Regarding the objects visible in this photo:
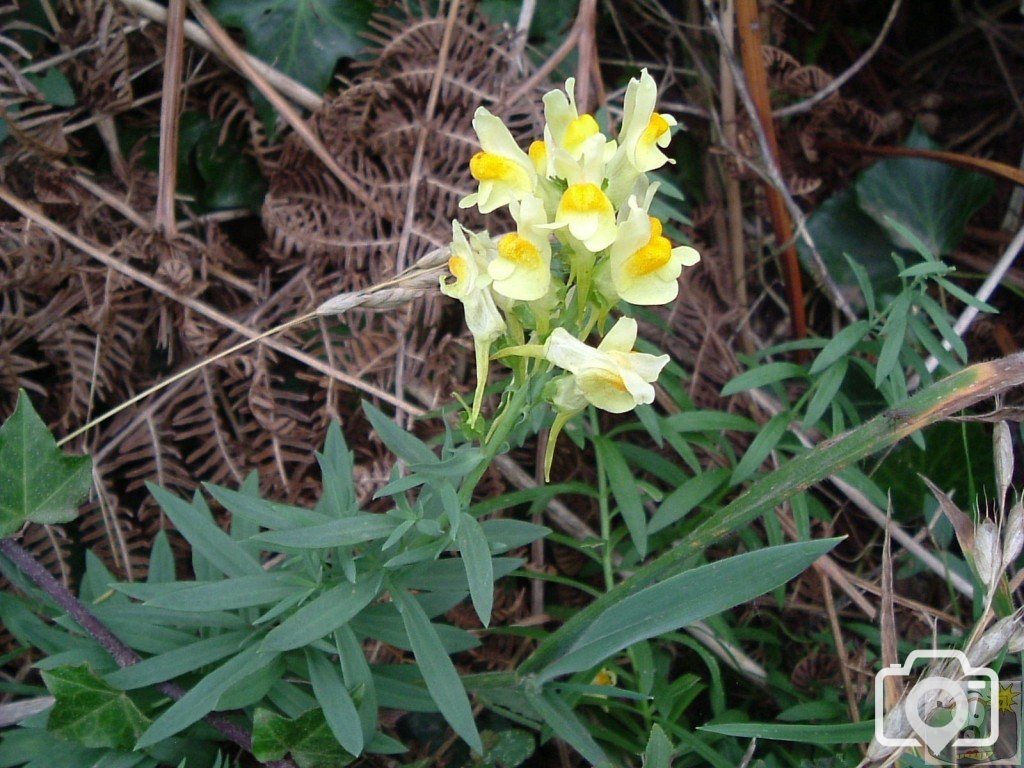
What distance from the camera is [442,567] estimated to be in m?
1.07

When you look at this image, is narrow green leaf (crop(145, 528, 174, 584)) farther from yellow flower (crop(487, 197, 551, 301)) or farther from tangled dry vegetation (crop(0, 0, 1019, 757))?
yellow flower (crop(487, 197, 551, 301))

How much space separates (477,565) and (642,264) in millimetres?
345

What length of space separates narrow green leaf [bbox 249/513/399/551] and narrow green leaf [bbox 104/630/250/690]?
24 cm

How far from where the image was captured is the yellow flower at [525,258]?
0.85 meters

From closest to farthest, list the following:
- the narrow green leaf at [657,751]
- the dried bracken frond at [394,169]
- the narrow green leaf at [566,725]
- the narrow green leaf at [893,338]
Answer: the narrow green leaf at [657,751] < the narrow green leaf at [566,725] < the narrow green leaf at [893,338] < the dried bracken frond at [394,169]

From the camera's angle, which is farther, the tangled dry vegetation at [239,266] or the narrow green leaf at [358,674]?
the tangled dry vegetation at [239,266]

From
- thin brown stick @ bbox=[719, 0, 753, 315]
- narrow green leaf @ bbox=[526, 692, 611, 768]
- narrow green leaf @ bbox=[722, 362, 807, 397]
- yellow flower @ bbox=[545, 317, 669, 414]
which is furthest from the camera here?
thin brown stick @ bbox=[719, 0, 753, 315]

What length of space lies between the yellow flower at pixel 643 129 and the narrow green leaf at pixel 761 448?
53 centimetres

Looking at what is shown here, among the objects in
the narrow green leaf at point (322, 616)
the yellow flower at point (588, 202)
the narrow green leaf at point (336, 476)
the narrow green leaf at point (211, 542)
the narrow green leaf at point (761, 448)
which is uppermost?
the yellow flower at point (588, 202)

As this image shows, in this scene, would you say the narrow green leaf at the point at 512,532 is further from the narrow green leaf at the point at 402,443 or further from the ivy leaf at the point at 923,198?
the ivy leaf at the point at 923,198

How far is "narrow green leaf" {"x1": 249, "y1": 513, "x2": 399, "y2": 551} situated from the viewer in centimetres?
91

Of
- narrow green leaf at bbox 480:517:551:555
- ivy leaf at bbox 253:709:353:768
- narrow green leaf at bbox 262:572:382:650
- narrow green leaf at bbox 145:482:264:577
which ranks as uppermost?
narrow green leaf at bbox 480:517:551:555

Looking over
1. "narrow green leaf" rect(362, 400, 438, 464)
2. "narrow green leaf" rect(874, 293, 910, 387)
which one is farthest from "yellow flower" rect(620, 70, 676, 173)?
"narrow green leaf" rect(874, 293, 910, 387)

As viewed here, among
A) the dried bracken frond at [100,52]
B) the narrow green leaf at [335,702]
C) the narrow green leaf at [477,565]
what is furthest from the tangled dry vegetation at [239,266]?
the narrow green leaf at [477,565]
